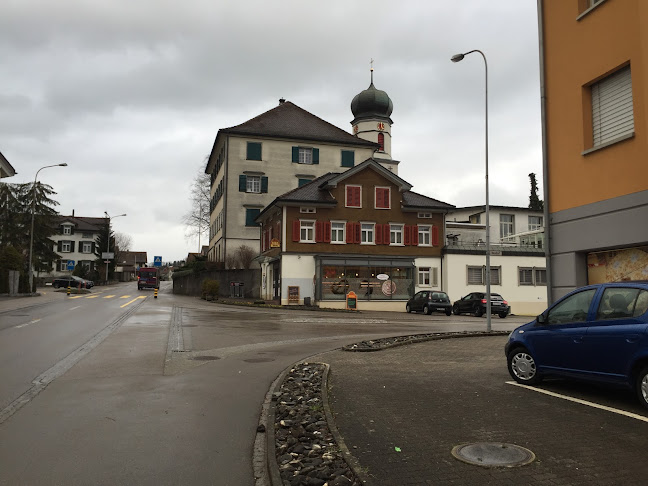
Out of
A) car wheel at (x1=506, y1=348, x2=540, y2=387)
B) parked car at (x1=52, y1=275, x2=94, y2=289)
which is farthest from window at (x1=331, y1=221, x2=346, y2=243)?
parked car at (x1=52, y1=275, x2=94, y2=289)

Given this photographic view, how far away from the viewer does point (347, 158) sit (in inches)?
2163

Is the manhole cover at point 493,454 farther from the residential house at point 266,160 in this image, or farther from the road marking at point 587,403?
the residential house at point 266,160

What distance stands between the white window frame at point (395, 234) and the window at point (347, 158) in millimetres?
16634

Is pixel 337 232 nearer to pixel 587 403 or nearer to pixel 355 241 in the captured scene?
pixel 355 241

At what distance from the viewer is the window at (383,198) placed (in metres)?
39.7

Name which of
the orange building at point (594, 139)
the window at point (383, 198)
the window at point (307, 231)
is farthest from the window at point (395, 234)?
the orange building at point (594, 139)

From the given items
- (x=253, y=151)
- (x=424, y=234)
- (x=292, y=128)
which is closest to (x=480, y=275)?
(x=424, y=234)

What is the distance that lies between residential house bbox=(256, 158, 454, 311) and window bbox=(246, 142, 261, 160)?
12942 mm

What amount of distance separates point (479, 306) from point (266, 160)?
91.7 ft

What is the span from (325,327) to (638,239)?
13706mm

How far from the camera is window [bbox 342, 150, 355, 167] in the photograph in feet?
180

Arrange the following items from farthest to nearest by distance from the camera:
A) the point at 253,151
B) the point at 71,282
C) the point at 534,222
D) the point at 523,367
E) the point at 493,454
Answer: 1. the point at 71,282
2. the point at 534,222
3. the point at 253,151
4. the point at 523,367
5. the point at 493,454

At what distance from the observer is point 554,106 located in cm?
1029

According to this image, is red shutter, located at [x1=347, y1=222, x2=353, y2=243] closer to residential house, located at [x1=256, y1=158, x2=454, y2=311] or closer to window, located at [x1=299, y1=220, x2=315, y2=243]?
residential house, located at [x1=256, y1=158, x2=454, y2=311]
